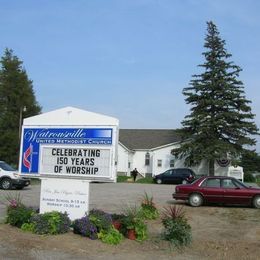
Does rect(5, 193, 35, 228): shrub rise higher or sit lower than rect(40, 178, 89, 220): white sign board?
lower

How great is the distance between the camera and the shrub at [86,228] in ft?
37.3

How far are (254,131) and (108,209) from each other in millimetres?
38281

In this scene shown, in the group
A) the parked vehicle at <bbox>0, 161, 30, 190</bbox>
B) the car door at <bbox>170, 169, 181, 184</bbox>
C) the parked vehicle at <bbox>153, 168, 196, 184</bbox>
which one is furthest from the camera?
the car door at <bbox>170, 169, 181, 184</bbox>

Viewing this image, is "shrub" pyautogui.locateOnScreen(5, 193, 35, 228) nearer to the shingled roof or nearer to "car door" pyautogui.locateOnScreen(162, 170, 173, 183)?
"car door" pyautogui.locateOnScreen(162, 170, 173, 183)

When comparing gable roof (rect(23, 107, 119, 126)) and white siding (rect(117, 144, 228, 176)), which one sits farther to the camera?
white siding (rect(117, 144, 228, 176))

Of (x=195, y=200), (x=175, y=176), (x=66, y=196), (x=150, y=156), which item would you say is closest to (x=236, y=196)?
(x=195, y=200)

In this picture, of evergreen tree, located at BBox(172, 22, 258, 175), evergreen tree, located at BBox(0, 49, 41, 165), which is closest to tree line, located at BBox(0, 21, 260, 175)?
evergreen tree, located at BBox(172, 22, 258, 175)

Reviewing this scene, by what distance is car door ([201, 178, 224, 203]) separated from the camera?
70.7 ft

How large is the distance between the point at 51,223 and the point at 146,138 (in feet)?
178

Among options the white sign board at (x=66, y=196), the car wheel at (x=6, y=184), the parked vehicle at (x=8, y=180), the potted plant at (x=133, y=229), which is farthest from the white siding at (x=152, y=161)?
the potted plant at (x=133, y=229)

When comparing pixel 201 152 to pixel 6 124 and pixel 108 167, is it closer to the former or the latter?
pixel 6 124

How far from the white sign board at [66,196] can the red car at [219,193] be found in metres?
9.87

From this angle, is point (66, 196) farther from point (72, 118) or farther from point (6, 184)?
point (6, 184)

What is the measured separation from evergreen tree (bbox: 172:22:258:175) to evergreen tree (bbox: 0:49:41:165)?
65.8 feet
